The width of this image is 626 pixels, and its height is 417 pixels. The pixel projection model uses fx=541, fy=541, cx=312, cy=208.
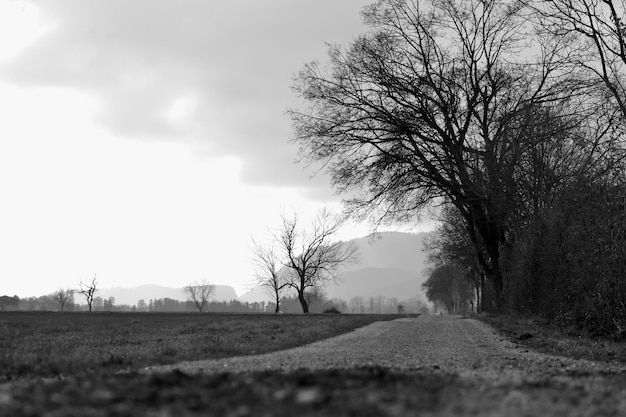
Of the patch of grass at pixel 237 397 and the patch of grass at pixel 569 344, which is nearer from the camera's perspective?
the patch of grass at pixel 237 397

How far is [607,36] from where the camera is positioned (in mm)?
15578

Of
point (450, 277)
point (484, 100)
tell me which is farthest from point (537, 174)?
point (450, 277)

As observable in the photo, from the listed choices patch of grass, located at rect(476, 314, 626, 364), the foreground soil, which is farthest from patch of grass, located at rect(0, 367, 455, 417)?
patch of grass, located at rect(476, 314, 626, 364)

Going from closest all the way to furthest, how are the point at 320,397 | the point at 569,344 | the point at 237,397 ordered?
the point at 320,397 → the point at 237,397 → the point at 569,344

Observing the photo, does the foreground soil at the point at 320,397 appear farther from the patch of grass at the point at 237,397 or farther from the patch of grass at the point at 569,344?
the patch of grass at the point at 569,344

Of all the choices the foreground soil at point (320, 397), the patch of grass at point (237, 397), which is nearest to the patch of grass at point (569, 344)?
the foreground soil at point (320, 397)

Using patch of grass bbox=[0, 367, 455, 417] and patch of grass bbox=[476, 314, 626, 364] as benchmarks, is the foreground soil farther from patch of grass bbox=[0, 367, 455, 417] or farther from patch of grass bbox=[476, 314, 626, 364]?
patch of grass bbox=[476, 314, 626, 364]

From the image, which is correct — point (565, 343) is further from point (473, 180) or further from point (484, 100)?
point (484, 100)

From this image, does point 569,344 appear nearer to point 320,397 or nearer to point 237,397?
point 320,397

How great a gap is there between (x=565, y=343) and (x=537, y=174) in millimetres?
13704

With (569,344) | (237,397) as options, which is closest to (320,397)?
(237,397)

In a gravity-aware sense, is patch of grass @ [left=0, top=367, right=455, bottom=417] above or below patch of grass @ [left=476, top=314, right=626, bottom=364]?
→ above

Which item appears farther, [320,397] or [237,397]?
[237,397]

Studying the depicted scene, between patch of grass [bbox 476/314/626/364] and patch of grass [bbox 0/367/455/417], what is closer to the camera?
patch of grass [bbox 0/367/455/417]
